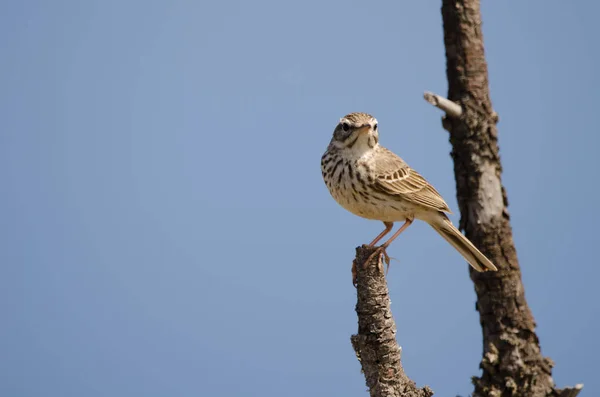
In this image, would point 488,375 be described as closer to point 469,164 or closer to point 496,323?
point 496,323

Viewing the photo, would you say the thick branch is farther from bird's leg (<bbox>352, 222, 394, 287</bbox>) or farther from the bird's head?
the bird's head

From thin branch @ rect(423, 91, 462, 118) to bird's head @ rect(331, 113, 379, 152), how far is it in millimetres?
2307

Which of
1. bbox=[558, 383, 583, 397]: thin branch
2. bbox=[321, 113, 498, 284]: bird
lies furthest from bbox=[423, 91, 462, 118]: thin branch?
bbox=[321, 113, 498, 284]: bird

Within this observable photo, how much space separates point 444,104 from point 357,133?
244cm

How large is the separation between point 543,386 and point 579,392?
24 centimetres

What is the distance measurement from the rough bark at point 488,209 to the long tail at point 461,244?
2.2 inches

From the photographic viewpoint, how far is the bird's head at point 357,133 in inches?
300

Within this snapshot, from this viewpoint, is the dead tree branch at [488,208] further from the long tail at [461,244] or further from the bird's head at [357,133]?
the bird's head at [357,133]

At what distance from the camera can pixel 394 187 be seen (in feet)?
24.7

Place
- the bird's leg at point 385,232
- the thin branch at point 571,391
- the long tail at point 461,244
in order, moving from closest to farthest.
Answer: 1. the thin branch at point 571,391
2. the long tail at point 461,244
3. the bird's leg at point 385,232

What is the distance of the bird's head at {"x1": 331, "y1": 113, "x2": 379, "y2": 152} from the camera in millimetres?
7621

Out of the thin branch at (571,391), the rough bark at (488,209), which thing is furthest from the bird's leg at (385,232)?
the thin branch at (571,391)

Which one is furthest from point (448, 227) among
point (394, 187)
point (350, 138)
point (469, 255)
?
point (469, 255)

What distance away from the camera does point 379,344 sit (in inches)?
248
